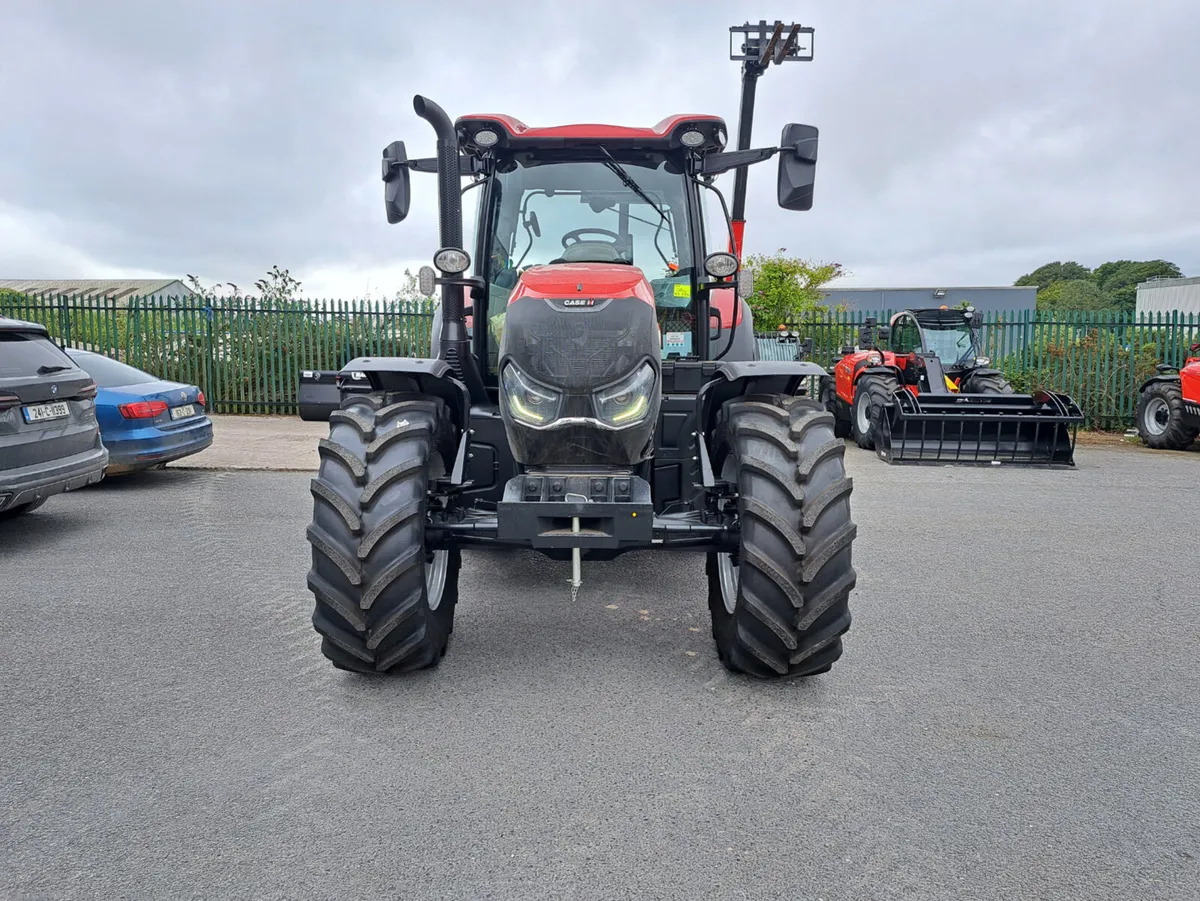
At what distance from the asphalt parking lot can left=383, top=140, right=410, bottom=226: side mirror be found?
2.15 m

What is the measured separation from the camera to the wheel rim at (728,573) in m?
3.88

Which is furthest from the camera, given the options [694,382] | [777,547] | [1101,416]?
[1101,416]

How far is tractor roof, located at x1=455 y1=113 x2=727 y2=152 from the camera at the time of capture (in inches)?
181

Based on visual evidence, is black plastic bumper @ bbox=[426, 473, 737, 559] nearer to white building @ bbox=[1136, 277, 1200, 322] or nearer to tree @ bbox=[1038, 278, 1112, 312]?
white building @ bbox=[1136, 277, 1200, 322]

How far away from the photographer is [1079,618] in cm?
478

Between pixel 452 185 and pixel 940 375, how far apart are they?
33.8ft

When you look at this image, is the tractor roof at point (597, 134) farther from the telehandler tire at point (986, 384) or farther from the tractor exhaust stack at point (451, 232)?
the telehandler tire at point (986, 384)

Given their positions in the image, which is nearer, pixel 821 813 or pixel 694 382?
pixel 821 813

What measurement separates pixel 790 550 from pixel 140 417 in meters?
7.19

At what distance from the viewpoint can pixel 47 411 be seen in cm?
636

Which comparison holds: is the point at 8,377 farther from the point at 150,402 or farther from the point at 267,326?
the point at 267,326

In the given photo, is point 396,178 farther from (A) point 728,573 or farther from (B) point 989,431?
(B) point 989,431

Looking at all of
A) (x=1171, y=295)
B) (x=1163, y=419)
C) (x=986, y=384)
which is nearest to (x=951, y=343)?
(x=986, y=384)

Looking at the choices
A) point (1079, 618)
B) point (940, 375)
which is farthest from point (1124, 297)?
point (1079, 618)
